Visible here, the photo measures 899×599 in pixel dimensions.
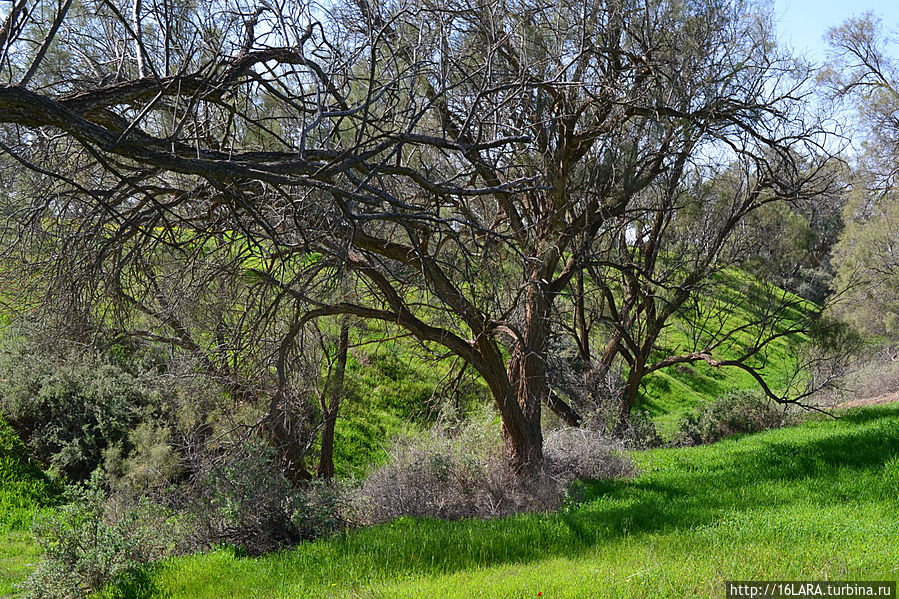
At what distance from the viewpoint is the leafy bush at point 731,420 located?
530 inches

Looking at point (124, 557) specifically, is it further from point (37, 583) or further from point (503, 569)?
point (503, 569)

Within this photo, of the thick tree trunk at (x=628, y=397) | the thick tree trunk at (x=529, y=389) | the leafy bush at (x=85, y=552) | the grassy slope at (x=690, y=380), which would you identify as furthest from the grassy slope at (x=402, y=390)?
the leafy bush at (x=85, y=552)

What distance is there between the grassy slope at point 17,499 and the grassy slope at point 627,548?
454cm

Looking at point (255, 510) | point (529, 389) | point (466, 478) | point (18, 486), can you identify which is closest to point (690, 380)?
point (529, 389)

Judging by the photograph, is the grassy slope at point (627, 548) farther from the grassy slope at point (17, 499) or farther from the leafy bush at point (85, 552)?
the grassy slope at point (17, 499)

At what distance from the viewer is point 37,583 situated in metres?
5.86

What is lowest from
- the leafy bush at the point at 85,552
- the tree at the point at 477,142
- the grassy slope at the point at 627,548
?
the grassy slope at the point at 627,548

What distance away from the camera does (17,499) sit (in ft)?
35.0

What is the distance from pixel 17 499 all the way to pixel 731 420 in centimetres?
1367

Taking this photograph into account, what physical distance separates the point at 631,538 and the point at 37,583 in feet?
18.0

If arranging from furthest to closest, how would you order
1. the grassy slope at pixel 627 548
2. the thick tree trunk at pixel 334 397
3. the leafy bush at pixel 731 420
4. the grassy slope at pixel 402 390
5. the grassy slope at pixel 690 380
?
the grassy slope at pixel 690 380 < the leafy bush at pixel 731 420 < the grassy slope at pixel 402 390 < the thick tree trunk at pixel 334 397 < the grassy slope at pixel 627 548

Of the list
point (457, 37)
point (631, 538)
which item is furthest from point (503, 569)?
point (457, 37)

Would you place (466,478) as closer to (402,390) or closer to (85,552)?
(85,552)

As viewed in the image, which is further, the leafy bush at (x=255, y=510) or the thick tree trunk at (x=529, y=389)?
the thick tree trunk at (x=529, y=389)
